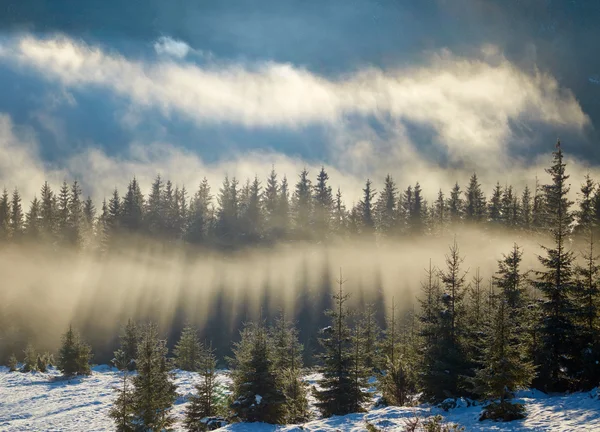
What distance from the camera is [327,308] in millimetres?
70750

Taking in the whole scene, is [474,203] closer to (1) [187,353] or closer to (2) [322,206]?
(2) [322,206]

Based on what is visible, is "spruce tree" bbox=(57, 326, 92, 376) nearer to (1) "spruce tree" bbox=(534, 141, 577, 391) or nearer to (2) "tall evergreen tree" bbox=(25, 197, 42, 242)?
(1) "spruce tree" bbox=(534, 141, 577, 391)

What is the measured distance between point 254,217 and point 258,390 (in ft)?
221

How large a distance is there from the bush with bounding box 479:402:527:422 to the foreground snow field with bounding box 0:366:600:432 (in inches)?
16.0

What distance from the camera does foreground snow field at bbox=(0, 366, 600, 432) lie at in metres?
15.9

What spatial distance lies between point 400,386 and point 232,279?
55.8 m

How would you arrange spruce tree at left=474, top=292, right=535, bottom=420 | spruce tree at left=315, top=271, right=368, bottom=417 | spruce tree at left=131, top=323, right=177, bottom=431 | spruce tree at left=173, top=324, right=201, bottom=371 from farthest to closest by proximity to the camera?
spruce tree at left=173, top=324, right=201, bottom=371
spruce tree at left=315, top=271, right=368, bottom=417
spruce tree at left=131, top=323, right=177, bottom=431
spruce tree at left=474, top=292, right=535, bottom=420

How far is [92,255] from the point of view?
86688mm

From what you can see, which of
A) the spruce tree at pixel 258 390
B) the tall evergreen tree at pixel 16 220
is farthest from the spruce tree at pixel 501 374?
the tall evergreen tree at pixel 16 220

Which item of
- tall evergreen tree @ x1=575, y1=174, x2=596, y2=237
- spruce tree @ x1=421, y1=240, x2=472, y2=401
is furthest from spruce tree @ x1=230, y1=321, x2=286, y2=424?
tall evergreen tree @ x1=575, y1=174, x2=596, y2=237

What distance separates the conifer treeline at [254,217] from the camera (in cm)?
8506

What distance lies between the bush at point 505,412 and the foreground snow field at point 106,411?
0.41 meters

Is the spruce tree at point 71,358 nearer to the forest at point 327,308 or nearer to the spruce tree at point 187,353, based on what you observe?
the forest at point 327,308

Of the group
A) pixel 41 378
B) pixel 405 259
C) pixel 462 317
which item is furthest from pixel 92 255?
pixel 462 317
